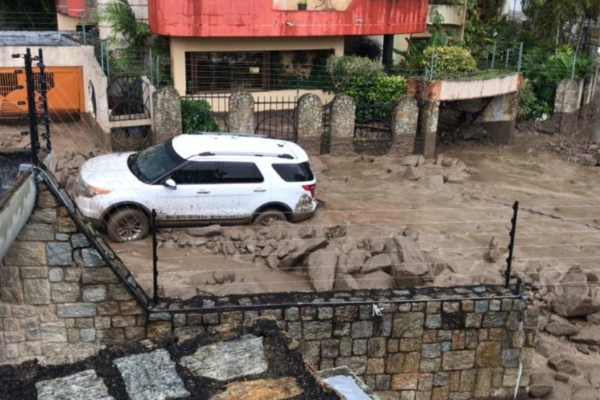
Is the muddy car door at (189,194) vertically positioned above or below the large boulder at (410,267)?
above

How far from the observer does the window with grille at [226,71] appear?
21156 millimetres

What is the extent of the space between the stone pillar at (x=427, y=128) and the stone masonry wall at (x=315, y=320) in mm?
12480

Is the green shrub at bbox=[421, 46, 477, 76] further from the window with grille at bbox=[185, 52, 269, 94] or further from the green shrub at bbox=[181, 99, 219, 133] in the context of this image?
the green shrub at bbox=[181, 99, 219, 133]

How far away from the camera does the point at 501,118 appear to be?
2231 centimetres

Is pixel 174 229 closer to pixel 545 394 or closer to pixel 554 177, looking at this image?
pixel 545 394

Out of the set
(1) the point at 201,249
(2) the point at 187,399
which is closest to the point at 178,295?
(1) the point at 201,249

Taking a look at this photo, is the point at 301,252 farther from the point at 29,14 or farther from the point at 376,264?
the point at 29,14

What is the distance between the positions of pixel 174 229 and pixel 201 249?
659 mm

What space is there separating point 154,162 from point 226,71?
372 inches

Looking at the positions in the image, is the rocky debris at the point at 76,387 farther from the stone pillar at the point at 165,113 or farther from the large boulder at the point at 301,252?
the stone pillar at the point at 165,113

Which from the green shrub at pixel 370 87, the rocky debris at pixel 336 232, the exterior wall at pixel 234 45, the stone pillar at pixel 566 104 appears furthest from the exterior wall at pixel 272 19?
the rocky debris at pixel 336 232

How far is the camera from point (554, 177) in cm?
1934

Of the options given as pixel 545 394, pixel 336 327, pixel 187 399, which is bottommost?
pixel 545 394

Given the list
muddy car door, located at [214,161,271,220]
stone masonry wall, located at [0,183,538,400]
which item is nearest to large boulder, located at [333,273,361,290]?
stone masonry wall, located at [0,183,538,400]
